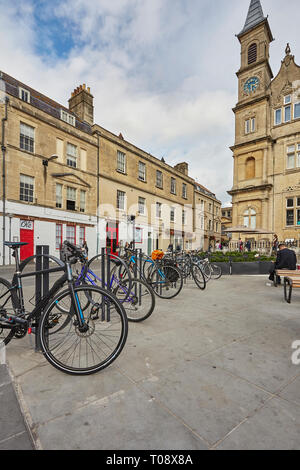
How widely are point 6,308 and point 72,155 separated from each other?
18.6m

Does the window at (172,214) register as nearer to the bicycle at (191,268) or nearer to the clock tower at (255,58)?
the clock tower at (255,58)

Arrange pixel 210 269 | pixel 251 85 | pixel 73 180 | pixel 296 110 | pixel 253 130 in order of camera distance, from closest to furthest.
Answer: pixel 210 269 < pixel 73 180 < pixel 296 110 < pixel 253 130 < pixel 251 85

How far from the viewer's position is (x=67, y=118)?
19.3 m

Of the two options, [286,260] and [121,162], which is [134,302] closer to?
[286,260]

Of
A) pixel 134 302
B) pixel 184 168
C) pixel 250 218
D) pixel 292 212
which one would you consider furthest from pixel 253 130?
pixel 134 302

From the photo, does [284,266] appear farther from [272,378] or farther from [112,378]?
[112,378]

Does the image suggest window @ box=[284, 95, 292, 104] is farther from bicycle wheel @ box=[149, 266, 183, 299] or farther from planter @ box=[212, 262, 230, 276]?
bicycle wheel @ box=[149, 266, 183, 299]

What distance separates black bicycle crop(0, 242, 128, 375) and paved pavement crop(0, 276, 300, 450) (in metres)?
0.20

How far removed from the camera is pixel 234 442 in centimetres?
154

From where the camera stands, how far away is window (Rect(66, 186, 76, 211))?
61.7 ft

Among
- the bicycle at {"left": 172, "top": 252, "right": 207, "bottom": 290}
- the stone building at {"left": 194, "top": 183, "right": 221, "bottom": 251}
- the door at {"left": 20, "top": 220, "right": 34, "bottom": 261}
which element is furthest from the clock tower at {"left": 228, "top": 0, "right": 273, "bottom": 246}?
the door at {"left": 20, "top": 220, "right": 34, "bottom": 261}

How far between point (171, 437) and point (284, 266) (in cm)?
696

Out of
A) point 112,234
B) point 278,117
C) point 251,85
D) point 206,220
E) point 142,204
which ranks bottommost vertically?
point 112,234

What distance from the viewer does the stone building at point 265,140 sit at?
2202 cm
